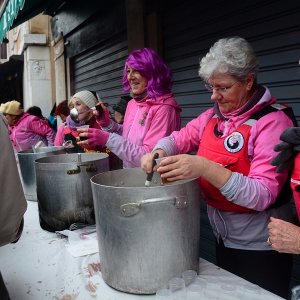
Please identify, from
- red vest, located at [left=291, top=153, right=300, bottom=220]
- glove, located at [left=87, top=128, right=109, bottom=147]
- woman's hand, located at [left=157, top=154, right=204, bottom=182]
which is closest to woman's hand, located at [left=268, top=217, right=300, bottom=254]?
red vest, located at [left=291, top=153, right=300, bottom=220]

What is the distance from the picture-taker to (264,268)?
5.24 feet

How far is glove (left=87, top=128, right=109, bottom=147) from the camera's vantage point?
202 centimetres

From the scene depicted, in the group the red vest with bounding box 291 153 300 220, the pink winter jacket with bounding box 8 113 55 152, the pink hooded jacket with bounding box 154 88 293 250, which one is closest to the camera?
the red vest with bounding box 291 153 300 220

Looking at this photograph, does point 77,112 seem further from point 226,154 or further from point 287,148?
point 287,148

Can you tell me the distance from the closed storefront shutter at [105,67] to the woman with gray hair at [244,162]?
346cm

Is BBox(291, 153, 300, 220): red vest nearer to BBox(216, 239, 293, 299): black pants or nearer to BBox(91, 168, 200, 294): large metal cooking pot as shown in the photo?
BBox(91, 168, 200, 294): large metal cooking pot

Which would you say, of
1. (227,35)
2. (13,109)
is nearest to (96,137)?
(227,35)

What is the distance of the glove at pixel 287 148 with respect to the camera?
122 centimetres

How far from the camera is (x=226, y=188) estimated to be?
1325mm

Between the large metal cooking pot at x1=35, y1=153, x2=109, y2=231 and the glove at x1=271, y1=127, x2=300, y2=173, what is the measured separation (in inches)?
32.4

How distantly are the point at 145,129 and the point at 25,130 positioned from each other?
4.06 meters

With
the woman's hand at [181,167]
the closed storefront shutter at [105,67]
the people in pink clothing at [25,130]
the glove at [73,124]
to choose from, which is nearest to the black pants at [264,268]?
the woman's hand at [181,167]

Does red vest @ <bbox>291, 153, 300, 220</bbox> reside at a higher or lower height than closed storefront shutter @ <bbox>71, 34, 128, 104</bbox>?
lower

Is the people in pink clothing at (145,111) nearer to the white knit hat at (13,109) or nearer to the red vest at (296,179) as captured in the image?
the red vest at (296,179)
